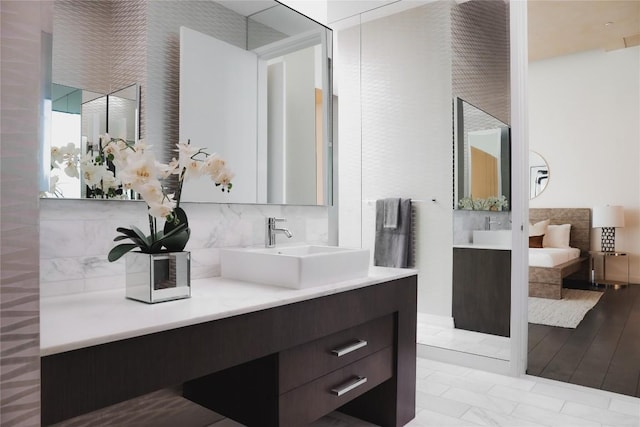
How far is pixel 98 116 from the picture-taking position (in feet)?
5.04

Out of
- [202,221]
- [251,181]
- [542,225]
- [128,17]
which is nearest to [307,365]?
[202,221]

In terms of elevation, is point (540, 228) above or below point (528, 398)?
above

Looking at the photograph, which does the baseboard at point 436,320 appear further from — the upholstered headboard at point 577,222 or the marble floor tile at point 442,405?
the upholstered headboard at point 577,222

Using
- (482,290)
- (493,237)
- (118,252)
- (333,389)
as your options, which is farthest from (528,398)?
(118,252)

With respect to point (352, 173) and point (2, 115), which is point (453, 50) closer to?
point (352, 173)

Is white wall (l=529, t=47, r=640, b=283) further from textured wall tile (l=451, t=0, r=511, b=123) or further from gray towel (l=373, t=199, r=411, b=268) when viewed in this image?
gray towel (l=373, t=199, r=411, b=268)

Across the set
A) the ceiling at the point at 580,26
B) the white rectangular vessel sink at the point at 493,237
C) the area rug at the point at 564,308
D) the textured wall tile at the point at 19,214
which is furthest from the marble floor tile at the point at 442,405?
the ceiling at the point at 580,26

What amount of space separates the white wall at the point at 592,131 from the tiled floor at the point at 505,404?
4.50 meters

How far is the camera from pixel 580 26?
518 centimetres

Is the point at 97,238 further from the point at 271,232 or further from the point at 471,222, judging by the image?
the point at 471,222

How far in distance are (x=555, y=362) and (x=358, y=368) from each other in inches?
73.8

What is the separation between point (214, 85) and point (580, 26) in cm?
494

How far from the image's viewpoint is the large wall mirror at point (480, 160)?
2684mm

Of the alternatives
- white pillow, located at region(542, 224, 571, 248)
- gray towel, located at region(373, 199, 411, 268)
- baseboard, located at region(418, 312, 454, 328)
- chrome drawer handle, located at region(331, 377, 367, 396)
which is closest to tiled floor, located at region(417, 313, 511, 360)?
baseboard, located at region(418, 312, 454, 328)
